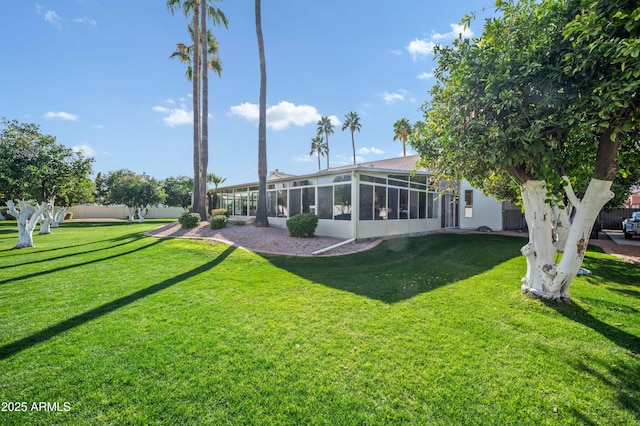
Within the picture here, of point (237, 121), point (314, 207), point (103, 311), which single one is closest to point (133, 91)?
point (237, 121)

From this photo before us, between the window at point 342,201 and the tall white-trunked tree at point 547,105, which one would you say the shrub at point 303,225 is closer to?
the window at point 342,201

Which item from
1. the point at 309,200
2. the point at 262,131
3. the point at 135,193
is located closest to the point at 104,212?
the point at 135,193

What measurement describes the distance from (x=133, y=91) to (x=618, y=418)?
1748cm

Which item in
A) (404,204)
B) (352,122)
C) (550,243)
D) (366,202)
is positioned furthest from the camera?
(352,122)

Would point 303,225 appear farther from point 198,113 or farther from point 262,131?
point 198,113

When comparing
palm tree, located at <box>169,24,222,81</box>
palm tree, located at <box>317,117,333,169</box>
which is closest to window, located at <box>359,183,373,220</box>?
palm tree, located at <box>169,24,222,81</box>

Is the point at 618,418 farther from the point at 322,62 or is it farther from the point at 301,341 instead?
the point at 322,62

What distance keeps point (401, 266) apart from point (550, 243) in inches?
149

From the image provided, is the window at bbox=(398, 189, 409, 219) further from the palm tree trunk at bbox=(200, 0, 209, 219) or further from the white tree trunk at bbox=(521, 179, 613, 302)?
the palm tree trunk at bbox=(200, 0, 209, 219)

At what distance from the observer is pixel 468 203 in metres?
19.0

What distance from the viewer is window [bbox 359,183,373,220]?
39.3ft

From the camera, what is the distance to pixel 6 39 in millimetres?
9102

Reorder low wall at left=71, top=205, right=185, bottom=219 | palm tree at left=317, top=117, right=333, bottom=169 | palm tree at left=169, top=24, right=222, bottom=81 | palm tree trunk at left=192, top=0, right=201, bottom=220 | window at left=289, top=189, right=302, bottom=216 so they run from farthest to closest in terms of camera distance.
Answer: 1. palm tree at left=317, top=117, right=333, bottom=169
2. low wall at left=71, top=205, right=185, bottom=219
3. palm tree at left=169, top=24, right=222, bottom=81
4. palm tree trunk at left=192, top=0, right=201, bottom=220
5. window at left=289, top=189, right=302, bottom=216

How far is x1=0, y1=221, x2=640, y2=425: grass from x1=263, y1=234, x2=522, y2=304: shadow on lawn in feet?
0.40
